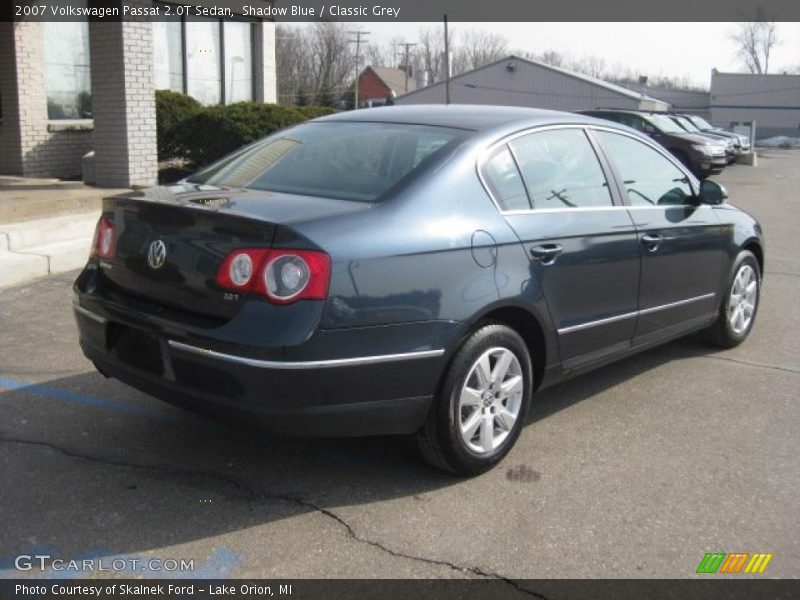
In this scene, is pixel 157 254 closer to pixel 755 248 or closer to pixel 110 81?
pixel 755 248

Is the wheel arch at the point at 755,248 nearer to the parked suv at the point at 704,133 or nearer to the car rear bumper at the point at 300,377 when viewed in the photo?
the car rear bumper at the point at 300,377

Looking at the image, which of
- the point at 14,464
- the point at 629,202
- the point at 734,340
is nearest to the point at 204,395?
the point at 14,464

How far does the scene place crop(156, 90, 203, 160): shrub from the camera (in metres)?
12.7

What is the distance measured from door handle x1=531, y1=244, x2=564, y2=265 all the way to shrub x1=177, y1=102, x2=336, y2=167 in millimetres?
8678

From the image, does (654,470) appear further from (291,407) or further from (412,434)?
(291,407)

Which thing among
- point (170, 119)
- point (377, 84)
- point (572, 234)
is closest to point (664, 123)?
point (170, 119)

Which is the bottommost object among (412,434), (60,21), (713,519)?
(713,519)

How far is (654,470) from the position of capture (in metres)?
4.01

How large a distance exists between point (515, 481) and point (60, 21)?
11.6 meters

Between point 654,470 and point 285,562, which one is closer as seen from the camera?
point 285,562

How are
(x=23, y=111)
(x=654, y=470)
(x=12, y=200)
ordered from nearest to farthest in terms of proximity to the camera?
(x=654, y=470) < (x=12, y=200) < (x=23, y=111)

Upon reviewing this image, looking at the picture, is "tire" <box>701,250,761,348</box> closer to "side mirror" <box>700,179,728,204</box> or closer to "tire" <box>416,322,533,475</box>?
"side mirror" <box>700,179,728,204</box>

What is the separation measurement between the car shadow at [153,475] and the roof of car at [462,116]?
1631mm
